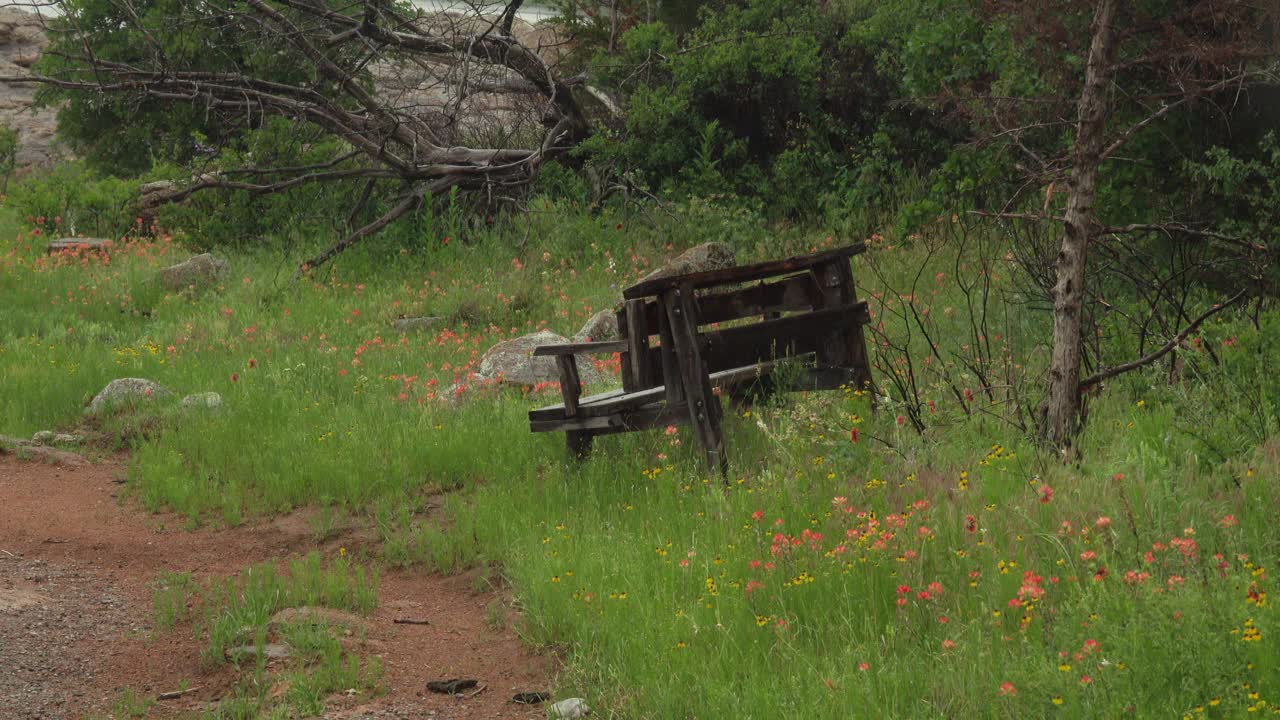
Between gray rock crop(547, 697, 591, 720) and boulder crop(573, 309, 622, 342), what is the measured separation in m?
7.05

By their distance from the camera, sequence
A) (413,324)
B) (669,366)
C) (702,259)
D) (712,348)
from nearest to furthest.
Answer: (669,366) < (712,348) < (413,324) < (702,259)

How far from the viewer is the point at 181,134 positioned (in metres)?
22.0

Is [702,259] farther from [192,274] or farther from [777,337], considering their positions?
[192,274]

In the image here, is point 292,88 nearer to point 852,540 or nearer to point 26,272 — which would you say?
point 26,272

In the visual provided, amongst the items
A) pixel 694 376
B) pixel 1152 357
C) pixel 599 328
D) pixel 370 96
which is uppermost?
pixel 370 96

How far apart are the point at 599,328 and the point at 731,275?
14.9 feet

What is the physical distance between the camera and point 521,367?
10.8m

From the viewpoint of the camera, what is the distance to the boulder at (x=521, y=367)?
10625 mm

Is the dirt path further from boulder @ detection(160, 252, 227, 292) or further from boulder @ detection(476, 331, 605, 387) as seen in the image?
boulder @ detection(160, 252, 227, 292)

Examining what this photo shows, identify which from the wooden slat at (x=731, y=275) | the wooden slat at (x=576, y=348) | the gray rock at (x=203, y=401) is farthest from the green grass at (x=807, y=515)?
the wooden slat at (x=731, y=275)

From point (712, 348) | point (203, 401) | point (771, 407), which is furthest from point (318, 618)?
point (203, 401)

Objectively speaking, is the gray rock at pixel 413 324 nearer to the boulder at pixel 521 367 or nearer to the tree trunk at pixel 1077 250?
the boulder at pixel 521 367

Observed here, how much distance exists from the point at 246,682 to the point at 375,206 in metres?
12.3

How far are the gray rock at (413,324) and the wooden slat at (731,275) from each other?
19.6ft
